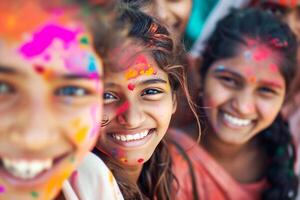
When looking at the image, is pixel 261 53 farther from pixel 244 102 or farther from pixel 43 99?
pixel 43 99

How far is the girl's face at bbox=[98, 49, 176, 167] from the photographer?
1.46m

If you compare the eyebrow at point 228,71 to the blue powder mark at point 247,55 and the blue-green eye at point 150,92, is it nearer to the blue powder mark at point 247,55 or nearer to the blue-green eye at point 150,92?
the blue powder mark at point 247,55

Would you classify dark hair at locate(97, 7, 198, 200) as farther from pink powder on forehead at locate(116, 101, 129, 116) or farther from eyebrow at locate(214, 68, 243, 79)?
eyebrow at locate(214, 68, 243, 79)

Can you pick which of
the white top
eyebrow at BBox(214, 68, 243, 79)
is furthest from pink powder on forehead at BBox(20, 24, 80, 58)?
eyebrow at BBox(214, 68, 243, 79)

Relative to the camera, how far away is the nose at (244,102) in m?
1.98

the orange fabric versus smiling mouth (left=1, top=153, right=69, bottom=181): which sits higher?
smiling mouth (left=1, top=153, right=69, bottom=181)

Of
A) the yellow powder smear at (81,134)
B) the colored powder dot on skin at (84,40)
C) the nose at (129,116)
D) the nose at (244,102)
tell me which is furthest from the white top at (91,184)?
the nose at (244,102)

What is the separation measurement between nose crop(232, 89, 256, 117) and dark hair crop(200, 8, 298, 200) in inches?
5.7

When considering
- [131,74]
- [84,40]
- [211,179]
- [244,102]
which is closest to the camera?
[84,40]

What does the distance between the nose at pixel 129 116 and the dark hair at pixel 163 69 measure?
0.46ft

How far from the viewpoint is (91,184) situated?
4.30 feet

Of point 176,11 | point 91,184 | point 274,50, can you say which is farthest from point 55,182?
point 176,11

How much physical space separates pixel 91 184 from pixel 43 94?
0.45 meters

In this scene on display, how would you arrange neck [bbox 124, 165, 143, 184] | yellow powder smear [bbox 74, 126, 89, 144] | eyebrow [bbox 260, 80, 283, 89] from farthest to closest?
eyebrow [bbox 260, 80, 283, 89] < neck [bbox 124, 165, 143, 184] < yellow powder smear [bbox 74, 126, 89, 144]
